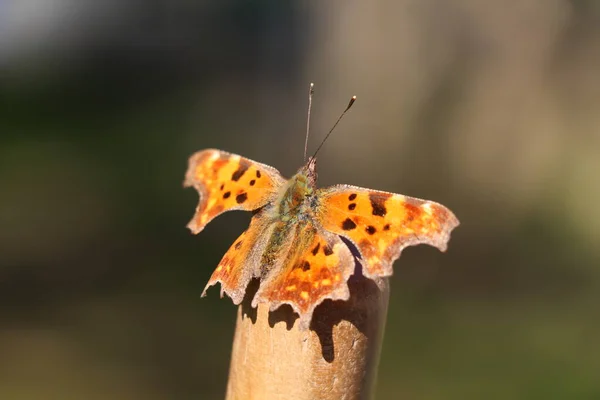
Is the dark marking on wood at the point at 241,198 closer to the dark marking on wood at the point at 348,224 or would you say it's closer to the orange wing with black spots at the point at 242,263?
the orange wing with black spots at the point at 242,263

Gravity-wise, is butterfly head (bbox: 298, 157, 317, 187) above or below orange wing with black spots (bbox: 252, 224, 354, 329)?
above

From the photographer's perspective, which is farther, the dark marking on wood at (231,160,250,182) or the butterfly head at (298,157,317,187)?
the dark marking on wood at (231,160,250,182)

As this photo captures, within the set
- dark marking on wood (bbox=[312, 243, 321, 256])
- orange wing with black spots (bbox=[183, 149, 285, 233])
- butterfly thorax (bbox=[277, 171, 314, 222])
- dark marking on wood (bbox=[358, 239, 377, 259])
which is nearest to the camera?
dark marking on wood (bbox=[358, 239, 377, 259])

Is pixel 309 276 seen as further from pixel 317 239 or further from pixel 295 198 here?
pixel 295 198

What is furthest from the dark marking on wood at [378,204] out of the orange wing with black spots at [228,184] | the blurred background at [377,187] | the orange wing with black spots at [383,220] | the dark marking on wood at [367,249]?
the blurred background at [377,187]

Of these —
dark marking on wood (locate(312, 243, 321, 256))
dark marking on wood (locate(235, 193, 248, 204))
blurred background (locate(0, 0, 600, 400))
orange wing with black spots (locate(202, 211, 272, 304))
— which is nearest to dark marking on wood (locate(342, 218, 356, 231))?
dark marking on wood (locate(312, 243, 321, 256))

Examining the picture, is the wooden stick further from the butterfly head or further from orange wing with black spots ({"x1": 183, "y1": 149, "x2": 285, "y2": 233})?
orange wing with black spots ({"x1": 183, "y1": 149, "x2": 285, "y2": 233})

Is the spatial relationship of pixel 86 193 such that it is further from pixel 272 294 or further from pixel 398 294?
pixel 272 294

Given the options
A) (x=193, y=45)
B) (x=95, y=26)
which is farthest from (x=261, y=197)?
(x=95, y=26)
